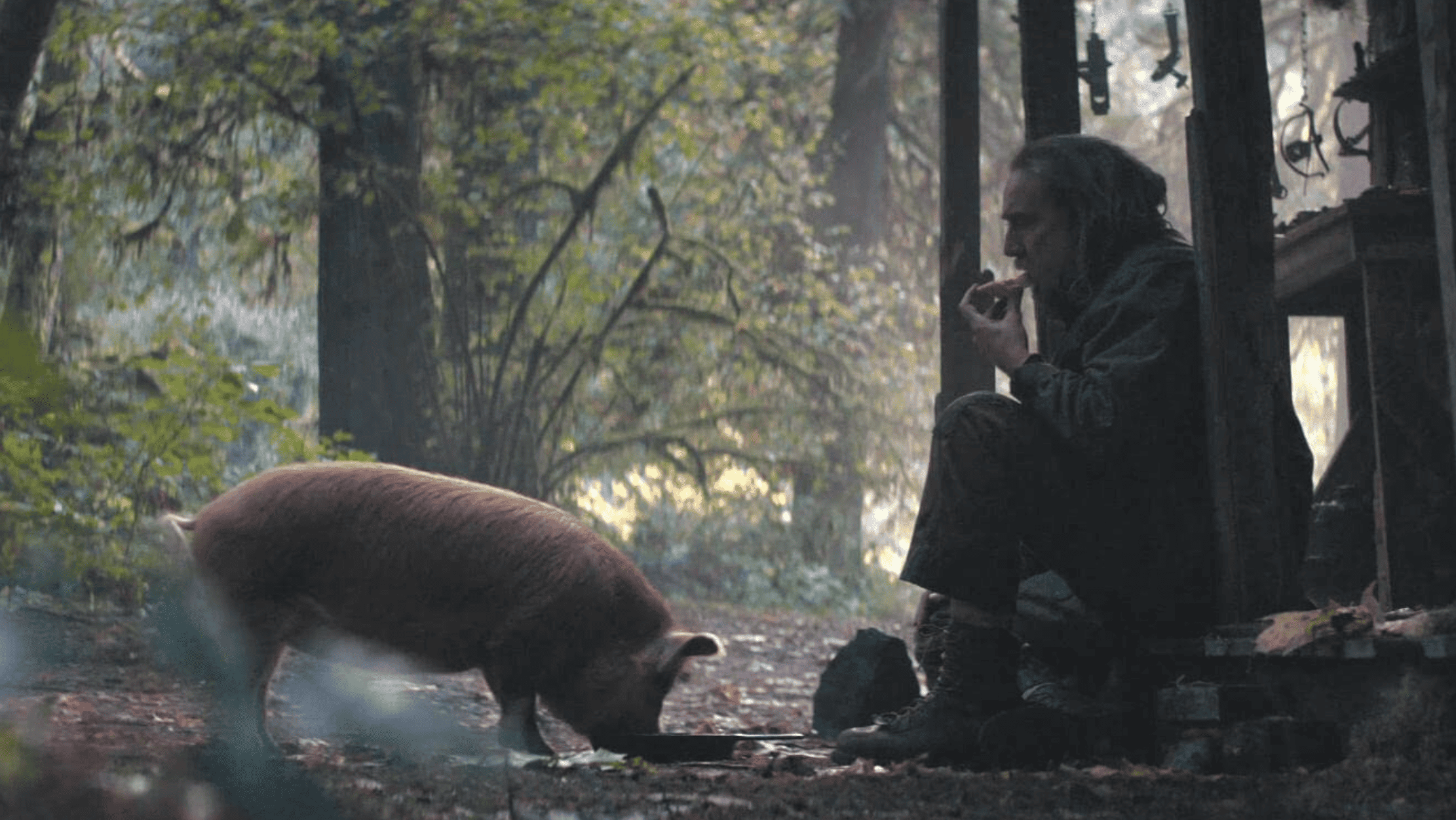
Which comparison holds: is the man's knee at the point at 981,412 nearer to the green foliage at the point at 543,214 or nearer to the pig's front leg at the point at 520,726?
the pig's front leg at the point at 520,726

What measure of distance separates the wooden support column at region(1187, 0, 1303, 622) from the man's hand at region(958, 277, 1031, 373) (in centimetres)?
52

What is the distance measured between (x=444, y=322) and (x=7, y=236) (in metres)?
3.18

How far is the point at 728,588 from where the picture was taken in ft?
54.2

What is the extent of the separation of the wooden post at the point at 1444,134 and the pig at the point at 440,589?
2725mm

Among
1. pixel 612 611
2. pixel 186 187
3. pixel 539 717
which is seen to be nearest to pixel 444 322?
pixel 186 187

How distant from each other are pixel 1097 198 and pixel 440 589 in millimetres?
2484

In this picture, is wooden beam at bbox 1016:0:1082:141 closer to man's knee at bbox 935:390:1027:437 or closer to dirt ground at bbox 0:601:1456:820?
man's knee at bbox 935:390:1027:437

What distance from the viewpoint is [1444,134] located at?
3.69 meters

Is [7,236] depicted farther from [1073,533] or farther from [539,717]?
[1073,533]

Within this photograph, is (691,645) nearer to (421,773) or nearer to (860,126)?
(421,773)

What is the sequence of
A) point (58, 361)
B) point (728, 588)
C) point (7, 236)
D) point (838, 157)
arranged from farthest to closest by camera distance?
point (838, 157) → point (728, 588) → point (7, 236) → point (58, 361)

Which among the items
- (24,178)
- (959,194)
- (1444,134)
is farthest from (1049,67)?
(24,178)

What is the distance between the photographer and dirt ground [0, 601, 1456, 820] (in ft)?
10.00

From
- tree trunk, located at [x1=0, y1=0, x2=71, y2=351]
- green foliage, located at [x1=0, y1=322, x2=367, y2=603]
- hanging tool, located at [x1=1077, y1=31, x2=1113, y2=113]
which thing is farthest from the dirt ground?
hanging tool, located at [x1=1077, y1=31, x2=1113, y2=113]
